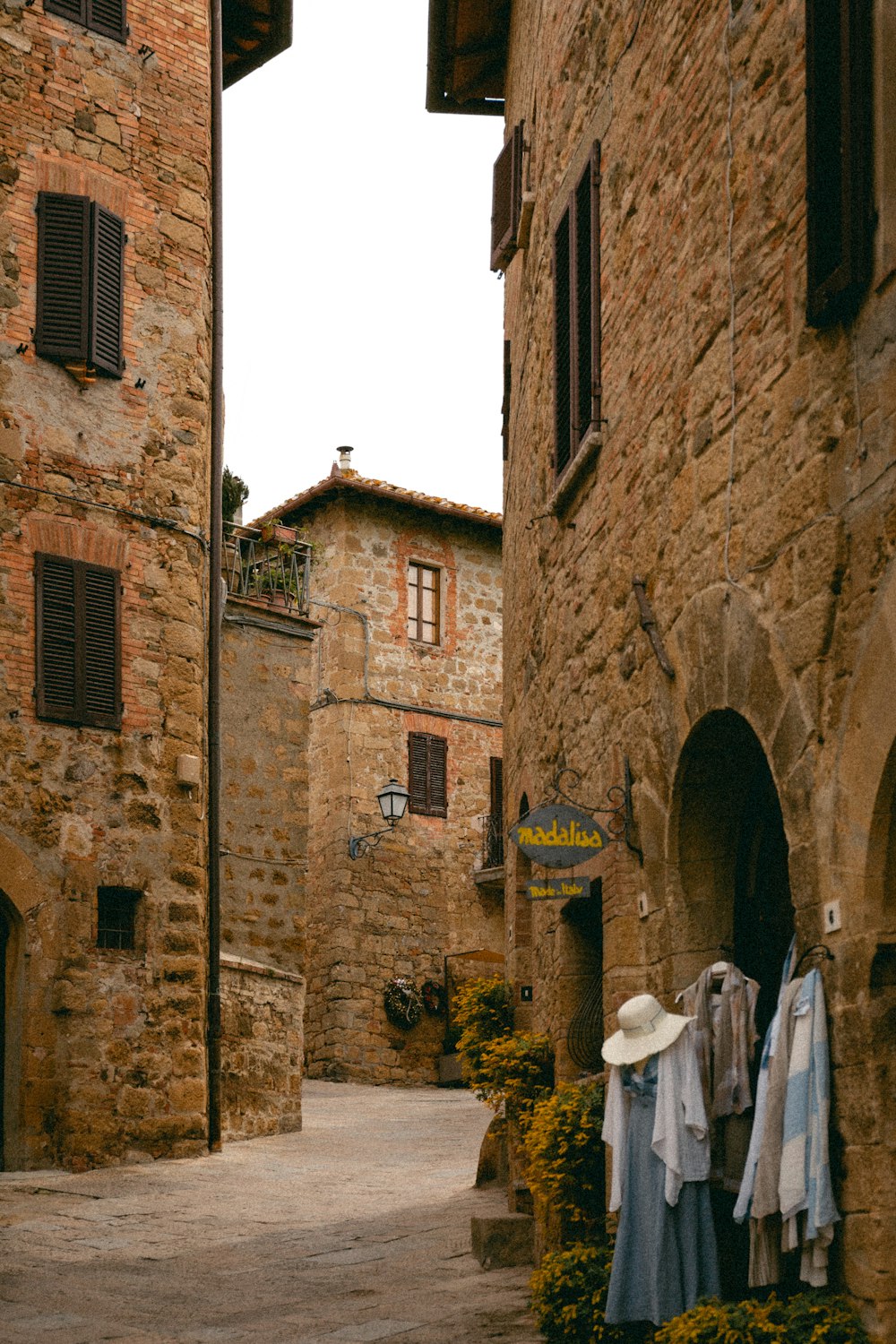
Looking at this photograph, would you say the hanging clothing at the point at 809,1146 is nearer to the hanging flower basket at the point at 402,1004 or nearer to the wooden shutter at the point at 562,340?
the wooden shutter at the point at 562,340

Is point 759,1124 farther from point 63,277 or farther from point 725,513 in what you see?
point 63,277

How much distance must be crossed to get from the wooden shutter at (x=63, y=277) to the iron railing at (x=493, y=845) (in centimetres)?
1377

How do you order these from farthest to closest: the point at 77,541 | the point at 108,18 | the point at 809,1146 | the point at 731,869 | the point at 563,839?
the point at 108,18, the point at 77,541, the point at 563,839, the point at 731,869, the point at 809,1146

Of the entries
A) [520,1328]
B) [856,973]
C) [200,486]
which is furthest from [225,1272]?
[200,486]

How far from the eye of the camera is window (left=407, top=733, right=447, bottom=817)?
27016 mm

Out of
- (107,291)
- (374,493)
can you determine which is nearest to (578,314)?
(107,291)

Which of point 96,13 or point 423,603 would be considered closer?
point 96,13

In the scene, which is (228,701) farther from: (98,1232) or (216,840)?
(98,1232)

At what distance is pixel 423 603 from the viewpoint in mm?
27984

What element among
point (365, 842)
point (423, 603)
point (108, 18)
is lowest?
point (365, 842)

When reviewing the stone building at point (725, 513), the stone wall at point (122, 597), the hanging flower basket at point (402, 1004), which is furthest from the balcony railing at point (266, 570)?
the stone building at point (725, 513)

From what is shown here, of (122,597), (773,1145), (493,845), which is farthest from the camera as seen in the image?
(493,845)

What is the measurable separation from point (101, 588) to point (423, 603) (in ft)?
43.3

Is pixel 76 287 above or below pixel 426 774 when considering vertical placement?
above
